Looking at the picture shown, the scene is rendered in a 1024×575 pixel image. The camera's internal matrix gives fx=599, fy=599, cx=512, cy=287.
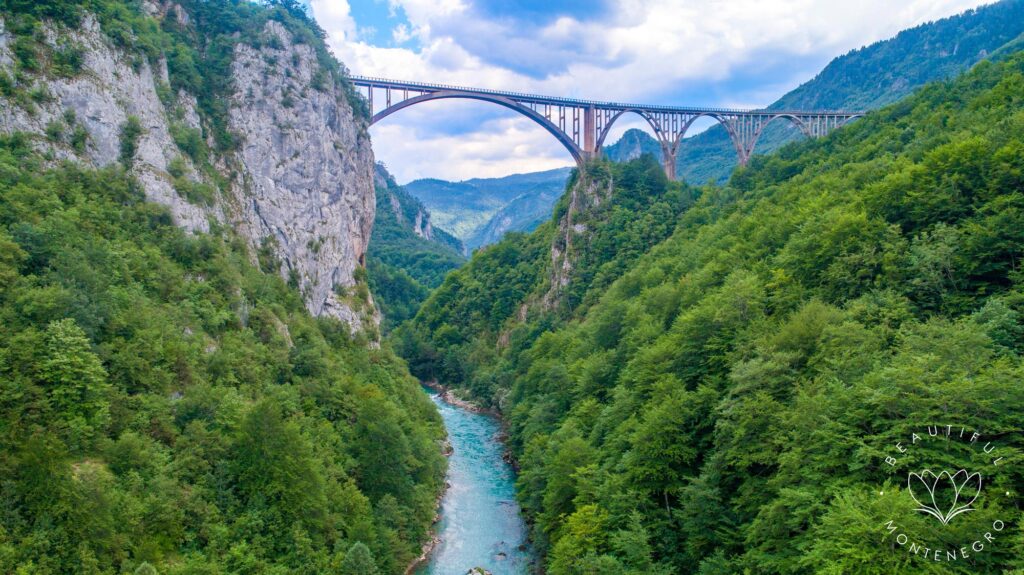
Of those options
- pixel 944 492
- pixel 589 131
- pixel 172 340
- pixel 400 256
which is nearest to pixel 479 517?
pixel 172 340

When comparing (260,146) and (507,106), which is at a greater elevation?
(507,106)

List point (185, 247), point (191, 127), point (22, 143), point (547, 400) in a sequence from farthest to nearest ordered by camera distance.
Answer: point (547, 400) < point (191, 127) < point (185, 247) < point (22, 143)

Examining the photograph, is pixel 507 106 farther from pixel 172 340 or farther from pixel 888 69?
pixel 888 69

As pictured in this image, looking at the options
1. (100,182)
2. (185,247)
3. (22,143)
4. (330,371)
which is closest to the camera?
(22,143)

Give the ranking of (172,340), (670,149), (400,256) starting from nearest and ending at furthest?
(172,340) < (670,149) < (400,256)

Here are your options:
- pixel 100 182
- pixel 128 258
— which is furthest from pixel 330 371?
pixel 100 182

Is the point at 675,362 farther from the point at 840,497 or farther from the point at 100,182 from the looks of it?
the point at 100,182
